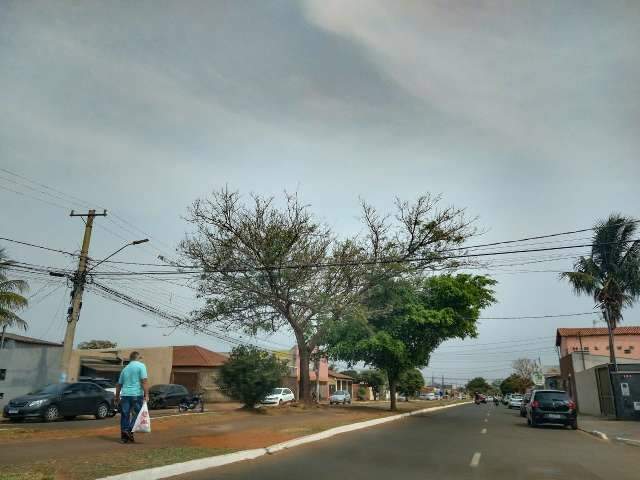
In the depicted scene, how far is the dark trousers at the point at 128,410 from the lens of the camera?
10.9 metres

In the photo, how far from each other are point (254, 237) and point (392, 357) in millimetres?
11031

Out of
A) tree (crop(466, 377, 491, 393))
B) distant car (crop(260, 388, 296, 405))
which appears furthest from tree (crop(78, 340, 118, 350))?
tree (crop(466, 377, 491, 393))

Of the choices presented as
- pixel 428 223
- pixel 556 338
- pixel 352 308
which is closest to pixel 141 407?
pixel 352 308

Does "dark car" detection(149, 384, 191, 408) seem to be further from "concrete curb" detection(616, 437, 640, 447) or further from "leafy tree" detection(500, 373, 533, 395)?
"leafy tree" detection(500, 373, 533, 395)

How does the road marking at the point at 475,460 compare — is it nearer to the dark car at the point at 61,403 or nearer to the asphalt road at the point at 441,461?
the asphalt road at the point at 441,461

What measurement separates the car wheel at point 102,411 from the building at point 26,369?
22.6 feet

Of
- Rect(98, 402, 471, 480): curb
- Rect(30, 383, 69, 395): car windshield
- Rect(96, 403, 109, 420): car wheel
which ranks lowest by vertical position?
Rect(98, 402, 471, 480): curb

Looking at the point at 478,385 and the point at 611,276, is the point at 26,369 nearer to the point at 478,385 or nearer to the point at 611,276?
the point at 611,276

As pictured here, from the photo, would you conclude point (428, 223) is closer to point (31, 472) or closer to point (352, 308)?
point (352, 308)

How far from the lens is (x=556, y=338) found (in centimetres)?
6812

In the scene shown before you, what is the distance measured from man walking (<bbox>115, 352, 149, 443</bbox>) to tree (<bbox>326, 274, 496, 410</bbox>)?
55.6ft

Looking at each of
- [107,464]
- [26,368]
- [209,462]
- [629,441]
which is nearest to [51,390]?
[26,368]

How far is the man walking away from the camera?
429 inches

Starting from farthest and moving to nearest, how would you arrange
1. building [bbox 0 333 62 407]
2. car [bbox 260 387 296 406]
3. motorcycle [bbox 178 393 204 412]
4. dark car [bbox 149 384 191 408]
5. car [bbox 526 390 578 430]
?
car [bbox 260 387 296 406], dark car [bbox 149 384 191 408], motorcycle [bbox 178 393 204 412], building [bbox 0 333 62 407], car [bbox 526 390 578 430]
